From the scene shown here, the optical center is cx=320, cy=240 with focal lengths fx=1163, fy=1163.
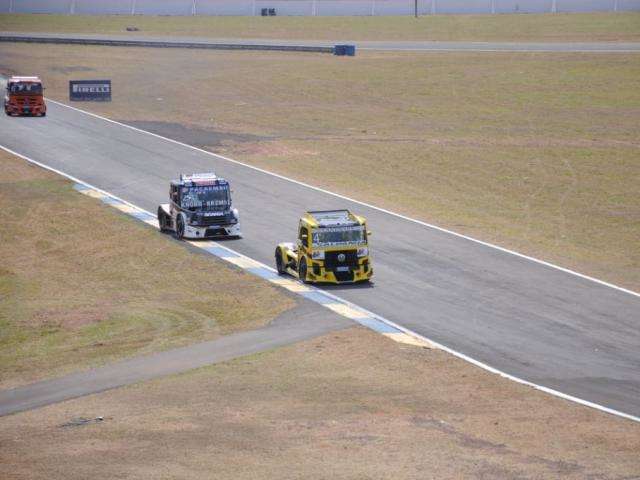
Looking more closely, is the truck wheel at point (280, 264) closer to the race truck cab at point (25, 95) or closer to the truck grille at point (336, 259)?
the truck grille at point (336, 259)

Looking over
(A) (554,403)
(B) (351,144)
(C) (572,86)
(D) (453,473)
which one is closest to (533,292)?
(A) (554,403)

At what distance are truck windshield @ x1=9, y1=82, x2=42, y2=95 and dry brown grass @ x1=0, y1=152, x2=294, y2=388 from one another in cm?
2208

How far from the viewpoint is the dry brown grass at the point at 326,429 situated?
2159cm

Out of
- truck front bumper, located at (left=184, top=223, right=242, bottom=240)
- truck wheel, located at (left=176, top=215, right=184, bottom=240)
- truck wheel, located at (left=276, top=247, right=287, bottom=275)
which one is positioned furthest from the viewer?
truck wheel, located at (left=176, top=215, right=184, bottom=240)

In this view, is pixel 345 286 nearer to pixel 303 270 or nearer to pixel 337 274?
pixel 337 274

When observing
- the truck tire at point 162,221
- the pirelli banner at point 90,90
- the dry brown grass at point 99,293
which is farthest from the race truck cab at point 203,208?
the pirelli banner at point 90,90

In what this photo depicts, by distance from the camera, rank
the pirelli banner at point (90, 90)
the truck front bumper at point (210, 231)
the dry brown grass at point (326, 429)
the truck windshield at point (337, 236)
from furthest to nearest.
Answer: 1. the pirelli banner at point (90, 90)
2. the truck front bumper at point (210, 231)
3. the truck windshield at point (337, 236)
4. the dry brown grass at point (326, 429)

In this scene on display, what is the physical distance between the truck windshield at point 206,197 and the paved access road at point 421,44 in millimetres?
62406

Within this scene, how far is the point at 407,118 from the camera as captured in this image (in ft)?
242

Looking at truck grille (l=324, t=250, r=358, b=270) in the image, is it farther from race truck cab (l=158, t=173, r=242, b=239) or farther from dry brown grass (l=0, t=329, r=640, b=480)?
race truck cab (l=158, t=173, r=242, b=239)

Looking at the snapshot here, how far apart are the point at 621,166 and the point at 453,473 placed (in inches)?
1595

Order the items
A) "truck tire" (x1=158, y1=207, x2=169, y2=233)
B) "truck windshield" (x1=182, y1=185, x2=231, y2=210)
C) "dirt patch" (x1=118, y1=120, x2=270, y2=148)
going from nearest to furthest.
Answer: "truck windshield" (x1=182, y1=185, x2=231, y2=210) < "truck tire" (x1=158, y1=207, x2=169, y2=233) < "dirt patch" (x1=118, y1=120, x2=270, y2=148)

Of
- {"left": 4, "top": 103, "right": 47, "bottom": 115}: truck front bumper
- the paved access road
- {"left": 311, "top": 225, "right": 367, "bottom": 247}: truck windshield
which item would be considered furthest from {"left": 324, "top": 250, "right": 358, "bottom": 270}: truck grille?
the paved access road

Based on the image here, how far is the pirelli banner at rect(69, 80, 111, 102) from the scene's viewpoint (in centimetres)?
7994
